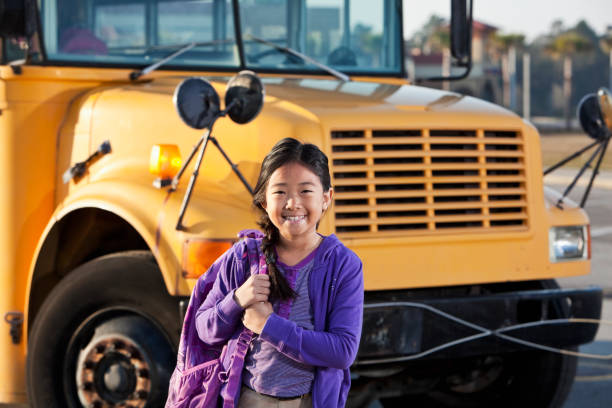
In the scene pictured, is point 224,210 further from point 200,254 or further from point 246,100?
point 246,100

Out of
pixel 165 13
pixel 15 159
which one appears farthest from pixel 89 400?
pixel 165 13

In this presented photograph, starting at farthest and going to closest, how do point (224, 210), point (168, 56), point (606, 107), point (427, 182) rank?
point (168, 56) < point (606, 107) < point (427, 182) < point (224, 210)

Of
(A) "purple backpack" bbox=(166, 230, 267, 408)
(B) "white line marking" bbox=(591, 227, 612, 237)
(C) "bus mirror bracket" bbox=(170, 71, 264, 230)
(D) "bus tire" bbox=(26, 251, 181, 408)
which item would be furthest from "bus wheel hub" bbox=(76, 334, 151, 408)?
(B) "white line marking" bbox=(591, 227, 612, 237)

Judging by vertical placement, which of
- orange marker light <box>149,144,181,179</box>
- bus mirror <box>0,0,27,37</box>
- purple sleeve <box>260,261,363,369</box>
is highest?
bus mirror <box>0,0,27,37</box>

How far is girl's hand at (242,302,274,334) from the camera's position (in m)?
2.56

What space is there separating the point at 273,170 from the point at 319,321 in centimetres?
40

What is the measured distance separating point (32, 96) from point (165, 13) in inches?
29.7

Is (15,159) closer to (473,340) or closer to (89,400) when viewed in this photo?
(89,400)

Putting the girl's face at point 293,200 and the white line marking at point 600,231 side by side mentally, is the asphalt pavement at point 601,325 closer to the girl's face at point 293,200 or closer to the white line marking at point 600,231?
the white line marking at point 600,231

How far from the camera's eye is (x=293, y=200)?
2.61 metres

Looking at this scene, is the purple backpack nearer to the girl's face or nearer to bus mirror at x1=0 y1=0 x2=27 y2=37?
the girl's face

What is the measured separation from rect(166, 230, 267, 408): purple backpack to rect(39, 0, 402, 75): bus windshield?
84.4 inches

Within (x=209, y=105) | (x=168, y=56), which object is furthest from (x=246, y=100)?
(x=168, y=56)

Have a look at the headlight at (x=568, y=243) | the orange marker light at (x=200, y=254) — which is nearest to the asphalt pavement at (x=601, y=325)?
the headlight at (x=568, y=243)
